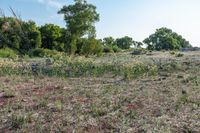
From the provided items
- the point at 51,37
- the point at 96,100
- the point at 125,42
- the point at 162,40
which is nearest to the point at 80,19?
the point at 51,37

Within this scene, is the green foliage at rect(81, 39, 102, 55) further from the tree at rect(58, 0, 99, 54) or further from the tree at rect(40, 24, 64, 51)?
the tree at rect(40, 24, 64, 51)

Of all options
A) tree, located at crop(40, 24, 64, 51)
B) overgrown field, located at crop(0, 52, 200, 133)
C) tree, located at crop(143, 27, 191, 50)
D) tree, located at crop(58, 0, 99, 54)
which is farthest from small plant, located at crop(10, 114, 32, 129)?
tree, located at crop(143, 27, 191, 50)

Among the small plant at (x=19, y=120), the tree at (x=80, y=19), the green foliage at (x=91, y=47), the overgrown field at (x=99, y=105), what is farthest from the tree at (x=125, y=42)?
the small plant at (x=19, y=120)

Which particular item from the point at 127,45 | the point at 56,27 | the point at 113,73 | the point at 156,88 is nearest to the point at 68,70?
the point at 113,73

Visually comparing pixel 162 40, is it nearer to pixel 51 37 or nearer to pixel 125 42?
pixel 125 42

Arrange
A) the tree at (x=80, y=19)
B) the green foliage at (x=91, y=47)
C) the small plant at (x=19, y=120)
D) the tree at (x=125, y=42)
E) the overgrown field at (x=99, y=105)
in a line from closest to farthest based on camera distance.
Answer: the overgrown field at (x=99, y=105)
the small plant at (x=19, y=120)
the green foliage at (x=91, y=47)
the tree at (x=80, y=19)
the tree at (x=125, y=42)

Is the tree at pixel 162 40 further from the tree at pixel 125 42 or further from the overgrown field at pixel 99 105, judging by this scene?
the overgrown field at pixel 99 105

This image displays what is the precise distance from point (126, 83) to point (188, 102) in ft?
13.1

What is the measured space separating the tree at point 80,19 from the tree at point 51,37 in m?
5.73

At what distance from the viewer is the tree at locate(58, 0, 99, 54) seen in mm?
40625

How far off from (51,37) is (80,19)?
8.46m

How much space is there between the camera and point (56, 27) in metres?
49.4

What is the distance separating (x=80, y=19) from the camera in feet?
133

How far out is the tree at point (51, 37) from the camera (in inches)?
1873
